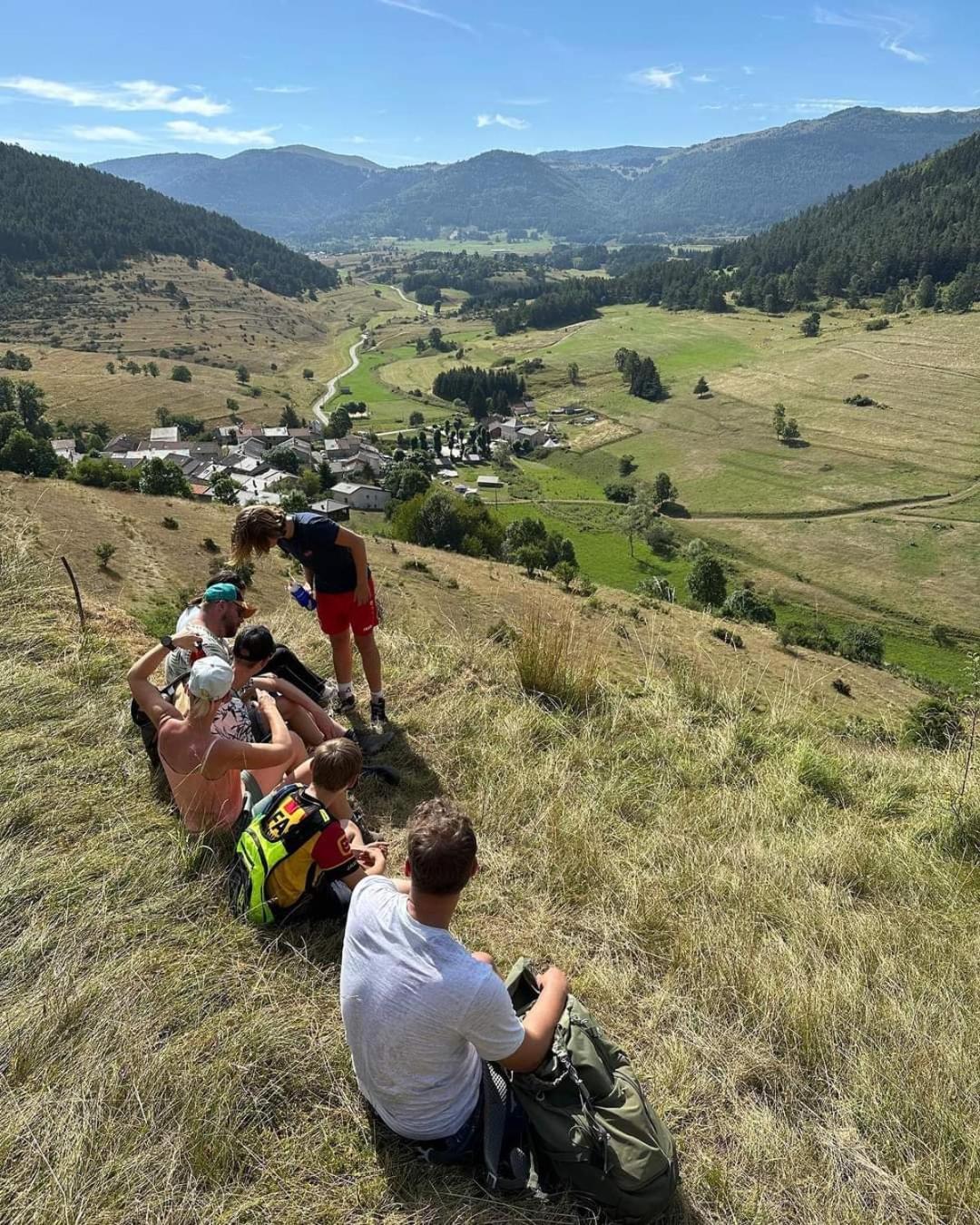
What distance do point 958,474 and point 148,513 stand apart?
69195mm

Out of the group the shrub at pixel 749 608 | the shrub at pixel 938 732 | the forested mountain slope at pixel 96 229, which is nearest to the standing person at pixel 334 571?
the shrub at pixel 938 732

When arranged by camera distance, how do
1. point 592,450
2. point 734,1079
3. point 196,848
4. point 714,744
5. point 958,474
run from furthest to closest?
point 592,450 < point 958,474 < point 714,744 < point 196,848 < point 734,1079

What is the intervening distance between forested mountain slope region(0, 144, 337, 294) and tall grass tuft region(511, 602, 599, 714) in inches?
6835

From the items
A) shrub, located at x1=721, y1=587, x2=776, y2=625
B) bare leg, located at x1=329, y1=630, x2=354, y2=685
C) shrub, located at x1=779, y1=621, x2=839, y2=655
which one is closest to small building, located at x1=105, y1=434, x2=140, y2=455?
shrub, located at x1=721, y1=587, x2=776, y2=625

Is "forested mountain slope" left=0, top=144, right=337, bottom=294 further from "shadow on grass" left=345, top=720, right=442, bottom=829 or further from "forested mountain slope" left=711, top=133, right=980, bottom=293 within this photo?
"shadow on grass" left=345, top=720, right=442, bottom=829

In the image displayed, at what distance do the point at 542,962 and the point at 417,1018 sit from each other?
1316 millimetres

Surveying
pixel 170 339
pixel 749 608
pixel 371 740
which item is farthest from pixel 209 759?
pixel 170 339

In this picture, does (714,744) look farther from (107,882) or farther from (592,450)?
(592,450)

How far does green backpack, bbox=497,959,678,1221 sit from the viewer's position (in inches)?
87.6

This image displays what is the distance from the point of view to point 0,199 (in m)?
154

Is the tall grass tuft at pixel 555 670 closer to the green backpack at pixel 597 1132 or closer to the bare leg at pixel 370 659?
the bare leg at pixel 370 659

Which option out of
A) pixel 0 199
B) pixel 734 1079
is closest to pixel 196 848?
pixel 734 1079

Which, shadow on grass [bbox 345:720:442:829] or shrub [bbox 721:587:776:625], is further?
shrub [bbox 721:587:776:625]

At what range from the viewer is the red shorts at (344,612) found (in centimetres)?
541
